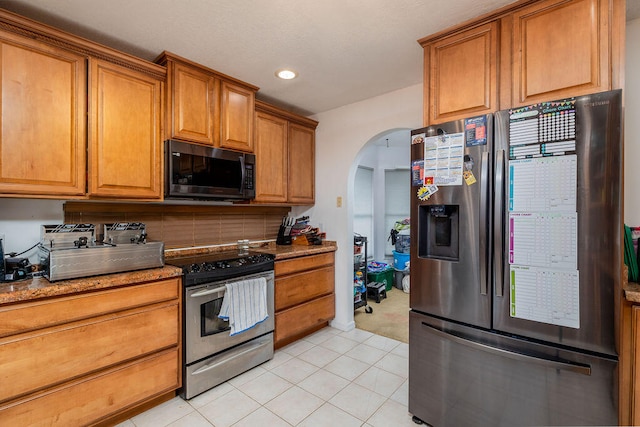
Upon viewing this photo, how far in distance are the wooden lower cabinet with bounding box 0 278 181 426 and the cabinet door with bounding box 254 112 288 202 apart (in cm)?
133

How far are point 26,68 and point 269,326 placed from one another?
242 cm

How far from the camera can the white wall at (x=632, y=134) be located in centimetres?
175

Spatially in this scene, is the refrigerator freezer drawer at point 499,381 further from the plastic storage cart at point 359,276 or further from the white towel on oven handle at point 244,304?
the plastic storage cart at point 359,276

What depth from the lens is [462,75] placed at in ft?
6.00

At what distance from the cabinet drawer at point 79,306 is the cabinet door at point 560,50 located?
2462 mm

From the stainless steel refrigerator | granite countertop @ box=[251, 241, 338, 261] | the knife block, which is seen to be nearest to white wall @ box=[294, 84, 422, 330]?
granite countertop @ box=[251, 241, 338, 261]

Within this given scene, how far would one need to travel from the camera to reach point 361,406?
6.72ft

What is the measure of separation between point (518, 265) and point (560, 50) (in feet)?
3.68

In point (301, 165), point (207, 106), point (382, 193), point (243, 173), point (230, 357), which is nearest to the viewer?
point (230, 357)

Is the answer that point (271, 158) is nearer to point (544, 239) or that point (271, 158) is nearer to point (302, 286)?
point (302, 286)

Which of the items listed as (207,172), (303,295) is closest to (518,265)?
(303,295)

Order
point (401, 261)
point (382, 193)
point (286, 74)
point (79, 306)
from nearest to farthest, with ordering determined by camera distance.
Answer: point (79, 306) → point (286, 74) → point (401, 261) → point (382, 193)

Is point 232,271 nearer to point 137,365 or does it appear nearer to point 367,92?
point 137,365

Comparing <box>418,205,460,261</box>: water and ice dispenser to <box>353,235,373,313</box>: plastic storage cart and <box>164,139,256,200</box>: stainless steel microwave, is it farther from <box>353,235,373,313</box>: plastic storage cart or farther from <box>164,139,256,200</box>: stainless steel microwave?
<box>353,235,373,313</box>: plastic storage cart
